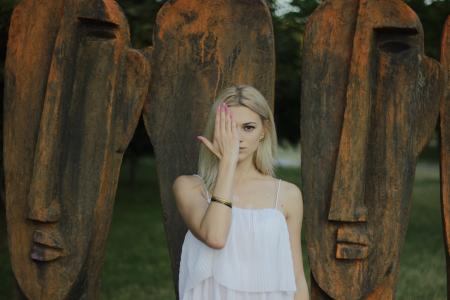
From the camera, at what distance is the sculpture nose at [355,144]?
13.2 ft

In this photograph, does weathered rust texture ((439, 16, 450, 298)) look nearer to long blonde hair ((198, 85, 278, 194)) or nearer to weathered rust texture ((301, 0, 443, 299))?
weathered rust texture ((301, 0, 443, 299))

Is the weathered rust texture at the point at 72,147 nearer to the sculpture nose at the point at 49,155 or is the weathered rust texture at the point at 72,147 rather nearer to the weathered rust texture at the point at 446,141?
the sculpture nose at the point at 49,155

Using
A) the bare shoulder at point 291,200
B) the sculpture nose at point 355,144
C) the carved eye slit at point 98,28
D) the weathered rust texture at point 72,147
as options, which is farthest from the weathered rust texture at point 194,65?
the bare shoulder at point 291,200

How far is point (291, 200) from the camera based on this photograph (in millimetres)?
3482

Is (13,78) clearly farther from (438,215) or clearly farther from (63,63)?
(438,215)

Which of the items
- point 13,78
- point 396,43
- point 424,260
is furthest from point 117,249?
point 396,43

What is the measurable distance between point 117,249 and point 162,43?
6087 mm

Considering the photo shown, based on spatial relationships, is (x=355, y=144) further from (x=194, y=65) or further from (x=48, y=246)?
(x=48, y=246)

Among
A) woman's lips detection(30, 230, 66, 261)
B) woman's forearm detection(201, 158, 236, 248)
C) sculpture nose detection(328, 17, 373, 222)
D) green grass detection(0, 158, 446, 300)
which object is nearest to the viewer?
woman's forearm detection(201, 158, 236, 248)

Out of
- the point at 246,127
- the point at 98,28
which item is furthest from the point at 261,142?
the point at 98,28

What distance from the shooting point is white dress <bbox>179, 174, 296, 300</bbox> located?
133 inches

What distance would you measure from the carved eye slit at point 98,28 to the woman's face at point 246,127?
41.4 inches

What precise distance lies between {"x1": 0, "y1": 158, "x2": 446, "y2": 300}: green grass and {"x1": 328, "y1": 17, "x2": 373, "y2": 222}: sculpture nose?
11.9 feet

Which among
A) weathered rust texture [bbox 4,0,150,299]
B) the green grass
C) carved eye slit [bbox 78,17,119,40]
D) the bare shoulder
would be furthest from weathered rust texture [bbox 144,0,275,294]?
the green grass
